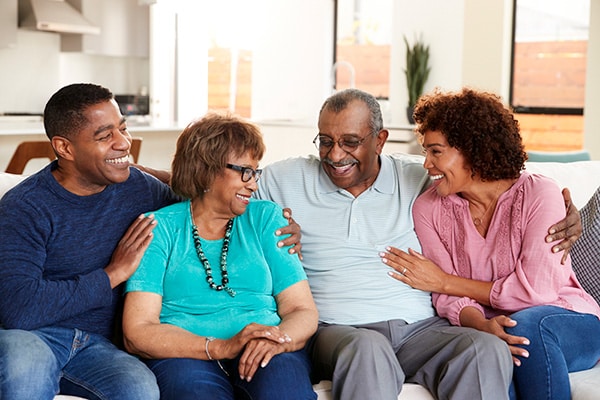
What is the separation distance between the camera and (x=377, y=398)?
2076mm

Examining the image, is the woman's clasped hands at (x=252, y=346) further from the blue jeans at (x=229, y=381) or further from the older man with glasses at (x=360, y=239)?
the older man with glasses at (x=360, y=239)

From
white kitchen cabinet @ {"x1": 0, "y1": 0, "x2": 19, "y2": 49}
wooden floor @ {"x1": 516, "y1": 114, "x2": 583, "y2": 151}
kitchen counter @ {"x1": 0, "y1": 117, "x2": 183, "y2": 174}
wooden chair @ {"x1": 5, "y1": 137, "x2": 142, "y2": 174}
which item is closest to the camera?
wooden chair @ {"x1": 5, "y1": 137, "x2": 142, "y2": 174}

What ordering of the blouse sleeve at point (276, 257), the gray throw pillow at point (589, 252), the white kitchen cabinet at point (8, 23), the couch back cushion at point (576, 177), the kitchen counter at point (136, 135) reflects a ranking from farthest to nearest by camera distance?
the white kitchen cabinet at point (8, 23)
the kitchen counter at point (136, 135)
the couch back cushion at point (576, 177)
the gray throw pillow at point (589, 252)
the blouse sleeve at point (276, 257)

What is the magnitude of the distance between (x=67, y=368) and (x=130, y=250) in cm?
36

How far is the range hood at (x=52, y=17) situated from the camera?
7.02m

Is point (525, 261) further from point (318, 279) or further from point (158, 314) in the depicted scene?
point (158, 314)

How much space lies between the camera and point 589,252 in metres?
2.54

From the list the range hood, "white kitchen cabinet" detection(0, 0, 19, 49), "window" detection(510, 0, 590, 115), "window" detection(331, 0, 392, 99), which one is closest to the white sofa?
"white kitchen cabinet" detection(0, 0, 19, 49)

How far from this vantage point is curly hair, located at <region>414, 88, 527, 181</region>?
95.3 inches

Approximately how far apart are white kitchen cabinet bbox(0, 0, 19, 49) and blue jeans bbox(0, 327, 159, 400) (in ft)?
17.6

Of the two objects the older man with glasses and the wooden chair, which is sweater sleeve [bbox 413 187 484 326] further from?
the wooden chair

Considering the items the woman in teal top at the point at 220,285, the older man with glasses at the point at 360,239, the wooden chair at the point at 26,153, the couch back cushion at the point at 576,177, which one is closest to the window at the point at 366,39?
the wooden chair at the point at 26,153

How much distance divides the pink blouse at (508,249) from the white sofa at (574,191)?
0.23m

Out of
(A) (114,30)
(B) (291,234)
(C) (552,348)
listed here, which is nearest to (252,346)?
(B) (291,234)
